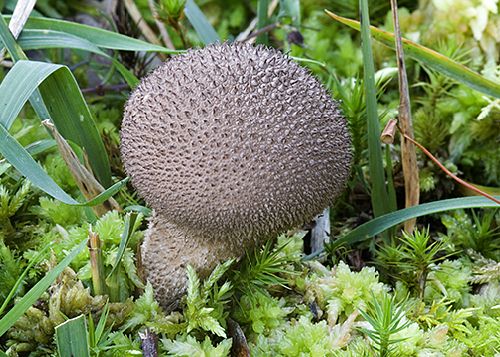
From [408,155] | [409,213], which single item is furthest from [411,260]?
[408,155]

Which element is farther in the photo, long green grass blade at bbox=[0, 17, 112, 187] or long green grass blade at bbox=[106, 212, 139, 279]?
long green grass blade at bbox=[0, 17, 112, 187]

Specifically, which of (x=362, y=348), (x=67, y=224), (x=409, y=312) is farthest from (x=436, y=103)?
(x=67, y=224)

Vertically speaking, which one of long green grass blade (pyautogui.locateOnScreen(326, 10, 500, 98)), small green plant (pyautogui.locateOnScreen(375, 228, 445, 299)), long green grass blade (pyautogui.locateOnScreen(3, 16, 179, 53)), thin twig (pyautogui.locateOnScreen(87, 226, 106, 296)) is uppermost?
long green grass blade (pyautogui.locateOnScreen(3, 16, 179, 53))

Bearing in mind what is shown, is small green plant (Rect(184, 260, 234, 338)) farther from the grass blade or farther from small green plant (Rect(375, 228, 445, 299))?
small green plant (Rect(375, 228, 445, 299))

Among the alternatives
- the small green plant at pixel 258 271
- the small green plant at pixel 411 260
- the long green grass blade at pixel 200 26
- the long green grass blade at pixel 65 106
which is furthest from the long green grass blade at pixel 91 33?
the small green plant at pixel 411 260

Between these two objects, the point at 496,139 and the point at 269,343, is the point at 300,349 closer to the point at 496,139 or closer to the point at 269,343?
the point at 269,343

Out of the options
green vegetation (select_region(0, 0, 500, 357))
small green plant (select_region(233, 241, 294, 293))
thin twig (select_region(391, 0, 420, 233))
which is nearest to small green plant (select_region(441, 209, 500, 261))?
green vegetation (select_region(0, 0, 500, 357))

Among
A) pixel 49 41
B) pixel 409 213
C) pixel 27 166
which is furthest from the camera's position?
pixel 49 41

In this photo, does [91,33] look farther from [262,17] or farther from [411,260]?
[411,260]
